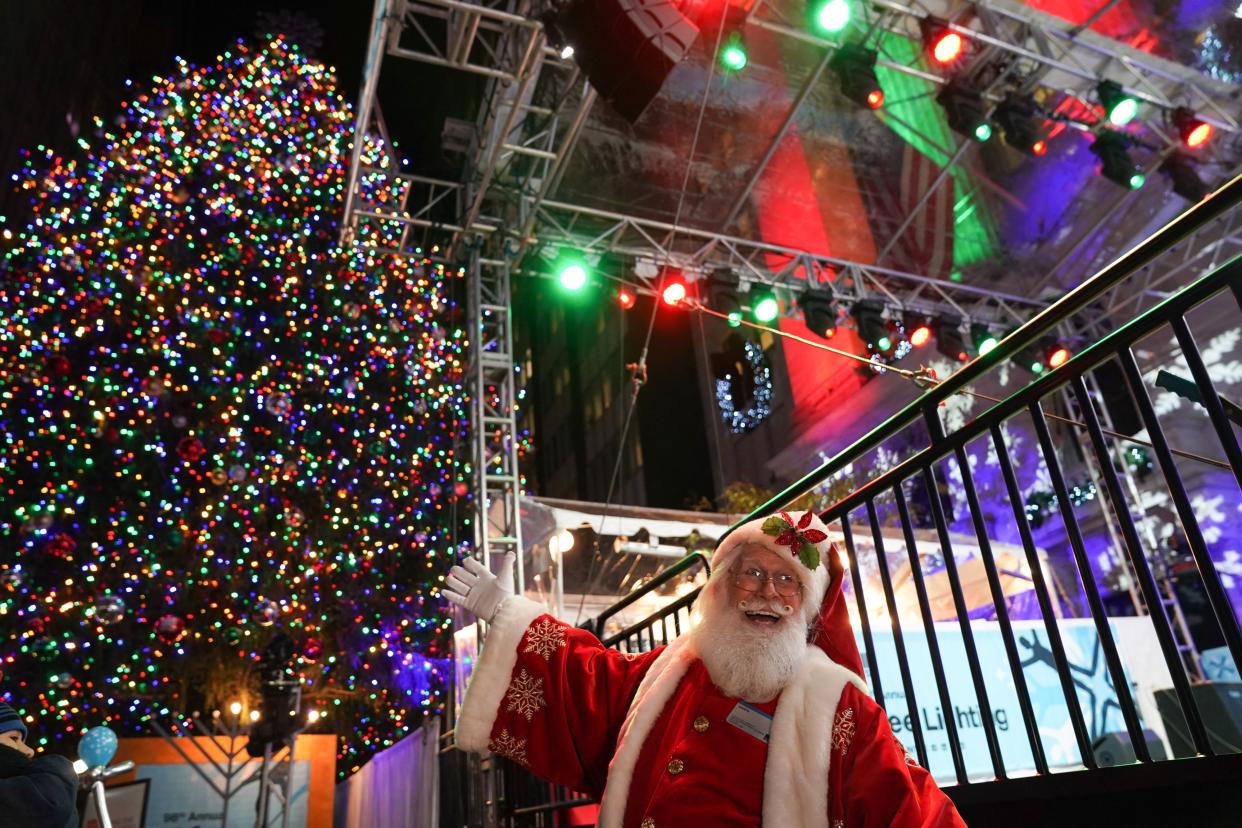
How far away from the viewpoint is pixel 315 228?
35.5 ft

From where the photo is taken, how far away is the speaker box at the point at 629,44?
5.01 meters

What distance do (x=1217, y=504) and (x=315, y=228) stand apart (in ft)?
37.7

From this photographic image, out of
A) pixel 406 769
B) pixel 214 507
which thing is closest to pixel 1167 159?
pixel 406 769

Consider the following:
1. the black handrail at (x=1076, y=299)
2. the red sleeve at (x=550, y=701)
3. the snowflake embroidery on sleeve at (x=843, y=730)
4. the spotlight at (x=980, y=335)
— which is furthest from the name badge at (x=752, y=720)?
the spotlight at (x=980, y=335)

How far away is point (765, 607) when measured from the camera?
2148 millimetres

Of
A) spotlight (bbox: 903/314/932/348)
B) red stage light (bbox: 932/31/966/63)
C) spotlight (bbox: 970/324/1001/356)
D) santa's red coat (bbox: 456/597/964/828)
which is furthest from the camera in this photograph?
spotlight (bbox: 970/324/1001/356)

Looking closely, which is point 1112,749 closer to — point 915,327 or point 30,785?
point 915,327

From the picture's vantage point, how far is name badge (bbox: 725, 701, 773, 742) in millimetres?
1930

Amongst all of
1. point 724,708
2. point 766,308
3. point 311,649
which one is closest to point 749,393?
point 766,308

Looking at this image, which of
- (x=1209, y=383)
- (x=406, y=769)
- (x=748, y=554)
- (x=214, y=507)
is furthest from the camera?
(x=214, y=507)

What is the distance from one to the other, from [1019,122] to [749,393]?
7.93 m

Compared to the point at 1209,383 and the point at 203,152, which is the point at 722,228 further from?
the point at 1209,383

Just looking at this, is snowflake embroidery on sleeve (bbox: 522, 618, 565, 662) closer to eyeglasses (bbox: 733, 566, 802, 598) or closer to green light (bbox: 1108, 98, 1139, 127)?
eyeglasses (bbox: 733, 566, 802, 598)

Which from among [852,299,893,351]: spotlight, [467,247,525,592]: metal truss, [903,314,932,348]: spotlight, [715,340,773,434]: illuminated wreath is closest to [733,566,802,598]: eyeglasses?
[467,247,525,592]: metal truss
